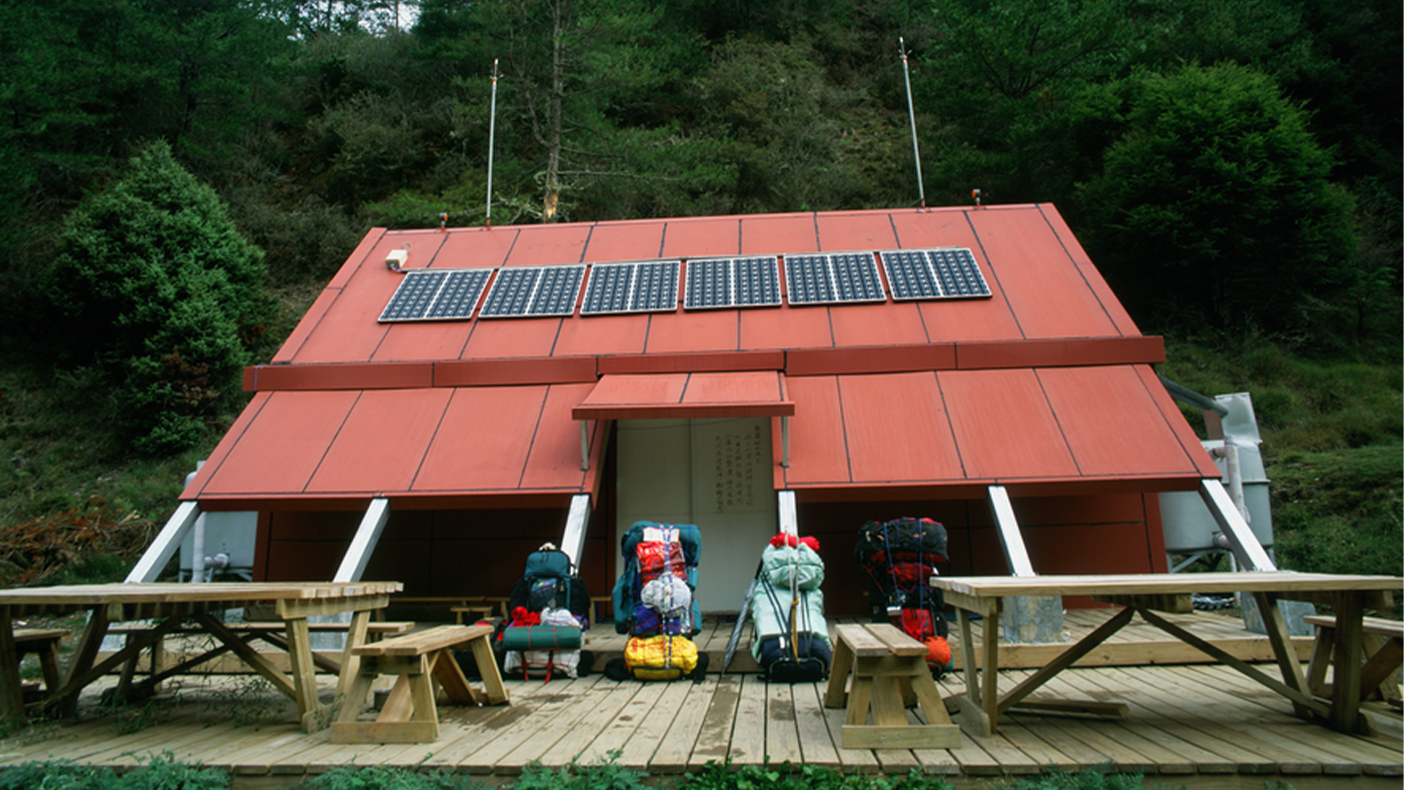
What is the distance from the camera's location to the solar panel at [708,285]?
346 inches

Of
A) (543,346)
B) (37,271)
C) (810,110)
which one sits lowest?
(543,346)

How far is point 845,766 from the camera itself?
334cm

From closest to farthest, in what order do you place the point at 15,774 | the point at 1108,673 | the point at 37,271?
the point at 15,774
the point at 1108,673
the point at 37,271

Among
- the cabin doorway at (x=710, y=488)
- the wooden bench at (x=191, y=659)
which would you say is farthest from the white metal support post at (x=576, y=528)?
the cabin doorway at (x=710, y=488)

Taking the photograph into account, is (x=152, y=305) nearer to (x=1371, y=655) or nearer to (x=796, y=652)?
(x=796, y=652)

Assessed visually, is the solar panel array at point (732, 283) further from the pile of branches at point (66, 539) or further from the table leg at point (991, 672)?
the pile of branches at point (66, 539)

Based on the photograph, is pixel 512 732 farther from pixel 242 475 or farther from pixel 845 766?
pixel 242 475

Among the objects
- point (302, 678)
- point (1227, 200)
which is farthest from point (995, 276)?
point (1227, 200)

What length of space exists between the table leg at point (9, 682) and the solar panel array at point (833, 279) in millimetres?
7042

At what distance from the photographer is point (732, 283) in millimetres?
9109

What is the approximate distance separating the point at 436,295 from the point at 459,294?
0.29 meters

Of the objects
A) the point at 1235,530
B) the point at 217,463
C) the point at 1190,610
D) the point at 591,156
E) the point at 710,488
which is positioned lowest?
the point at 1190,610

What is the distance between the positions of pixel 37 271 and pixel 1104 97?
84.4 ft

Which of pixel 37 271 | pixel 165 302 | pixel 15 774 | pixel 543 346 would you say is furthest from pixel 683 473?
pixel 37 271
